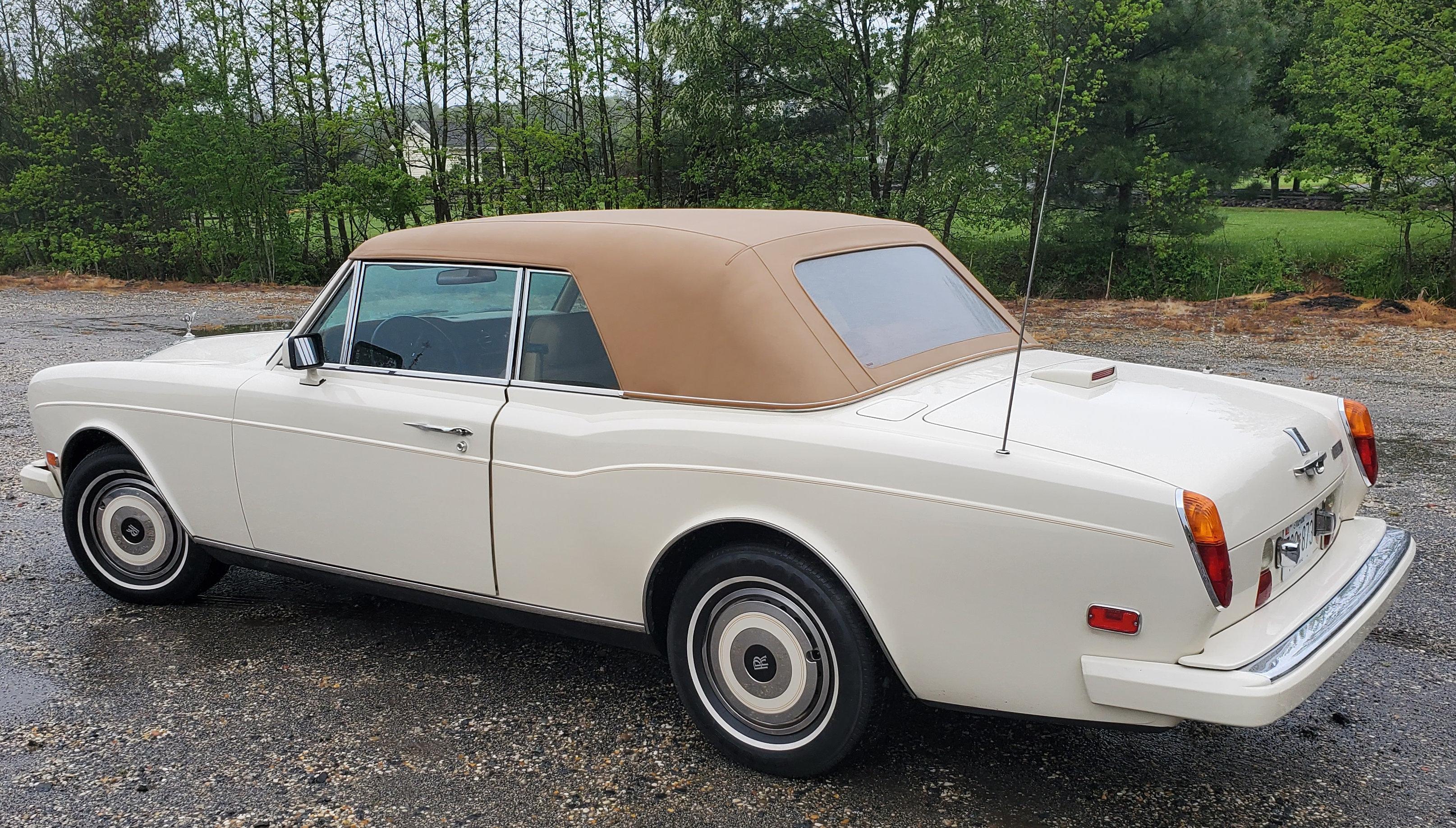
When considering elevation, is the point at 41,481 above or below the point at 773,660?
above

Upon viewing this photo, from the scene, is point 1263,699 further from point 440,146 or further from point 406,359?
point 440,146

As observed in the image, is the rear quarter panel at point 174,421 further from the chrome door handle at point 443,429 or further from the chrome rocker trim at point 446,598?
the chrome door handle at point 443,429

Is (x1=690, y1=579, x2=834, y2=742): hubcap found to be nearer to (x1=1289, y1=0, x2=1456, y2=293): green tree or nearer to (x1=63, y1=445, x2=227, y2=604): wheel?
(x1=63, y1=445, x2=227, y2=604): wheel

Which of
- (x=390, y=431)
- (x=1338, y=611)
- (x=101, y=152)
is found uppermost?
(x=101, y=152)

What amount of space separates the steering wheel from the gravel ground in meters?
1.12

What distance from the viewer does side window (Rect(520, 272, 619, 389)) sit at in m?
3.35

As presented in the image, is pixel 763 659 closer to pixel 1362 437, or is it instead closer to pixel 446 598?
pixel 446 598

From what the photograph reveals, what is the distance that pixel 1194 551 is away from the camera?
243cm

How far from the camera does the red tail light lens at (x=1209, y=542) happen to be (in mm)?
2428

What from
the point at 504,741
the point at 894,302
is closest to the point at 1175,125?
the point at 894,302

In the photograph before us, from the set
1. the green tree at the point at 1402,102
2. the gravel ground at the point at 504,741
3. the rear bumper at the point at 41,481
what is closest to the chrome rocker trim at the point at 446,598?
the gravel ground at the point at 504,741

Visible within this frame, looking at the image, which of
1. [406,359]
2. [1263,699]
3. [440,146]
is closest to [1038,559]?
[1263,699]

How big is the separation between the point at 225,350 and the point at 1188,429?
3.84 metres

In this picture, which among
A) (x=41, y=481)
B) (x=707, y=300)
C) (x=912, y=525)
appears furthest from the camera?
(x=41, y=481)
